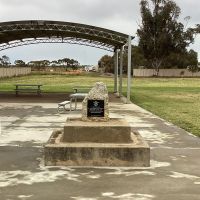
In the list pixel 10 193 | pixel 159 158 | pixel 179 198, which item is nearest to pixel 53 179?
pixel 10 193

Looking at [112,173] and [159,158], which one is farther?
[159,158]

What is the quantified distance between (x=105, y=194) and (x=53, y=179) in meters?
1.07

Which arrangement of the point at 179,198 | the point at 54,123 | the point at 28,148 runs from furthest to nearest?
1. the point at 54,123
2. the point at 28,148
3. the point at 179,198

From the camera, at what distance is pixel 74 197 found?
6.28m

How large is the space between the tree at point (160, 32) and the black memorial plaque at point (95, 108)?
6976cm

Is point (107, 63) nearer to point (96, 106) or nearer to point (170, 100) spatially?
point (170, 100)

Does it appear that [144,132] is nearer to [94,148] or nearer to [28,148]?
[28,148]

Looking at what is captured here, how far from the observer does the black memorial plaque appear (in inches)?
372

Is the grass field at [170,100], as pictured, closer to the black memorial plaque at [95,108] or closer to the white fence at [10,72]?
the black memorial plaque at [95,108]

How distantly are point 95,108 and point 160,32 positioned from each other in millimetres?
71619

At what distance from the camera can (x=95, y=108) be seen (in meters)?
9.51

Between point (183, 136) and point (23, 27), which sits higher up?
point (23, 27)

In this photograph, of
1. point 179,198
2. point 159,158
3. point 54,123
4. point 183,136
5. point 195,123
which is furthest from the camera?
point 195,123

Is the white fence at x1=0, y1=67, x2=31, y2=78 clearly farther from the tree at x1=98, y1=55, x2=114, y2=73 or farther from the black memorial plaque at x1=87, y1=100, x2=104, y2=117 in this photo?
the black memorial plaque at x1=87, y1=100, x2=104, y2=117
